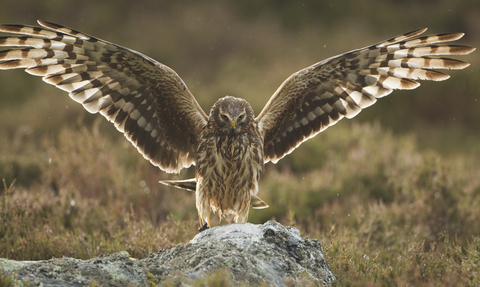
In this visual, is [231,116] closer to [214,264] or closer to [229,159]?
[229,159]

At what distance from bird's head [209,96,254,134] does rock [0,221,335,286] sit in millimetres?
1217

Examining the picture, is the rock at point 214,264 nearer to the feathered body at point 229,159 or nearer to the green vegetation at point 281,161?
the green vegetation at point 281,161

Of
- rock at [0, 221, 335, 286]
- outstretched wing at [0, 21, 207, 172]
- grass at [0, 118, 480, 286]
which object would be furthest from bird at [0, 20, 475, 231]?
rock at [0, 221, 335, 286]

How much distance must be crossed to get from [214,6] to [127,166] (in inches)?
408

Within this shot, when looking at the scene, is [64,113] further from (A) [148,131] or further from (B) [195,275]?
(B) [195,275]

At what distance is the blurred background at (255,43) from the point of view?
14367 millimetres

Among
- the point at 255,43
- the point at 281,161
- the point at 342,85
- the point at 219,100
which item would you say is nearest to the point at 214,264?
the point at 219,100

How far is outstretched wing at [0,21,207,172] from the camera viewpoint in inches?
190

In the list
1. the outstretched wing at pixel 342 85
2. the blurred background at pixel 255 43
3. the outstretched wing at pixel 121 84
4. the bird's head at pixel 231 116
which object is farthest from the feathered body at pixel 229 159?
the blurred background at pixel 255 43

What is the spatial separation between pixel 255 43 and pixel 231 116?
1284 cm

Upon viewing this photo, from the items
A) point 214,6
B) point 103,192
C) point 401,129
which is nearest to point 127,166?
point 103,192

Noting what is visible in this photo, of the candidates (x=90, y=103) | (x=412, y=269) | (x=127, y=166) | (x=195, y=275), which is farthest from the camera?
(x=127, y=166)

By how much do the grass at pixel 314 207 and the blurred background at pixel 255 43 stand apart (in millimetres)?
3213

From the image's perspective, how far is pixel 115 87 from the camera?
17.5ft
